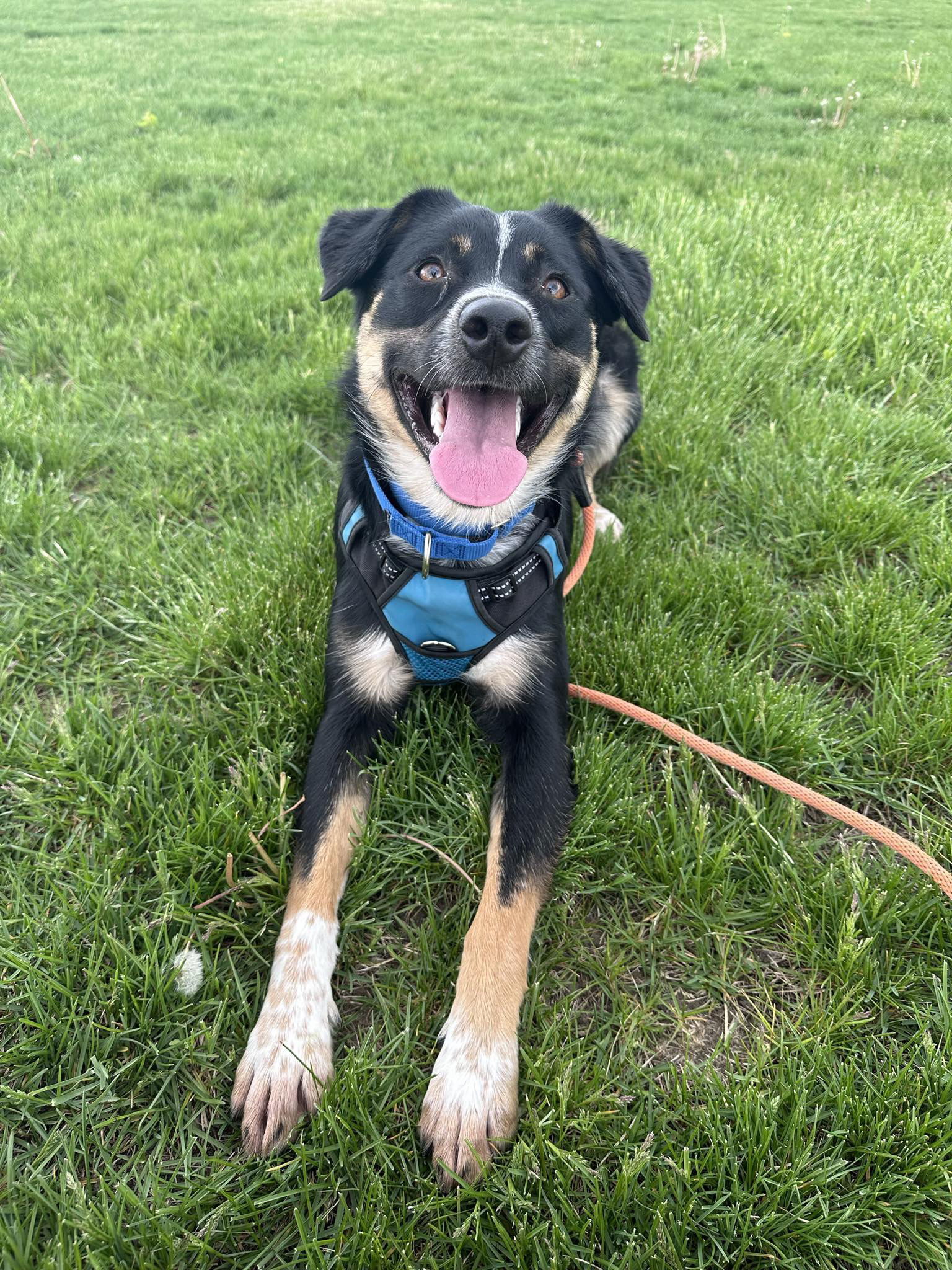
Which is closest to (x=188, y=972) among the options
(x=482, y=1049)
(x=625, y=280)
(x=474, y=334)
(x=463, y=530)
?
(x=482, y=1049)

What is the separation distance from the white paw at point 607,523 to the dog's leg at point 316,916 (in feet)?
4.33

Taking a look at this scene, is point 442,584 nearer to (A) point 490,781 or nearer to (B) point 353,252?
(A) point 490,781

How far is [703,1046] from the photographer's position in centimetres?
183

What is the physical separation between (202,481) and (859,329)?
3.94 m

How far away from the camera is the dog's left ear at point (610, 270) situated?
8.92 ft

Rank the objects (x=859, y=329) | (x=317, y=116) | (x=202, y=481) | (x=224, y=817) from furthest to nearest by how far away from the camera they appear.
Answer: (x=317, y=116)
(x=859, y=329)
(x=202, y=481)
(x=224, y=817)

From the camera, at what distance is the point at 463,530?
2.46 meters

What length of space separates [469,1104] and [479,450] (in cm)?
177

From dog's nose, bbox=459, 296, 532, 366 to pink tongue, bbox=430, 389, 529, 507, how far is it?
223 mm

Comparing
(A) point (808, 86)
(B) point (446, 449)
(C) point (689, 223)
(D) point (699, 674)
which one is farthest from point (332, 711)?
(A) point (808, 86)

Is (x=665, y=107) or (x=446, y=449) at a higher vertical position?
(x=665, y=107)

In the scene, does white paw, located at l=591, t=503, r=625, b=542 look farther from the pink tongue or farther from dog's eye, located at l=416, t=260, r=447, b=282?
dog's eye, located at l=416, t=260, r=447, b=282

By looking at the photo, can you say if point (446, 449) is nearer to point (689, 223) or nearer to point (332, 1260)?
point (332, 1260)

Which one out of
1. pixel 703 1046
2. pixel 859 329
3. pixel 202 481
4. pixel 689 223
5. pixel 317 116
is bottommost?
pixel 703 1046
